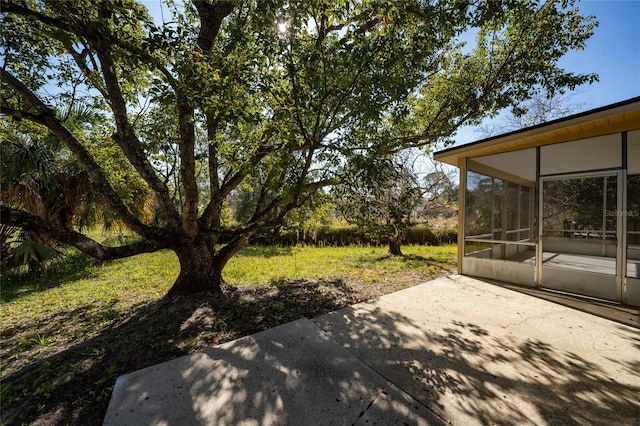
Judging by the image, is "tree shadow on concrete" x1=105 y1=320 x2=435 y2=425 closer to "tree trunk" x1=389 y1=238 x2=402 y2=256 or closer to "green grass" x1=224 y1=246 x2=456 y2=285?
"green grass" x1=224 y1=246 x2=456 y2=285

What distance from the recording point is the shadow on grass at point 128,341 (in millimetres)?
1897

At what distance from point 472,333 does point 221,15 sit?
5.70m

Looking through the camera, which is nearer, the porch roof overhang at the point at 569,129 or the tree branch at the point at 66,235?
the tree branch at the point at 66,235

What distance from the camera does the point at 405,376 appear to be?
219cm

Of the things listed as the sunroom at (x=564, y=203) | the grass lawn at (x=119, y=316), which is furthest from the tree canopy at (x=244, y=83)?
the sunroom at (x=564, y=203)

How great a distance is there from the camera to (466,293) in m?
4.52

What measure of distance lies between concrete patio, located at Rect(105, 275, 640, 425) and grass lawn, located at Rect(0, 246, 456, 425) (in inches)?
13.7

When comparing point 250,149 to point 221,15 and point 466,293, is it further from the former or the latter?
point 466,293

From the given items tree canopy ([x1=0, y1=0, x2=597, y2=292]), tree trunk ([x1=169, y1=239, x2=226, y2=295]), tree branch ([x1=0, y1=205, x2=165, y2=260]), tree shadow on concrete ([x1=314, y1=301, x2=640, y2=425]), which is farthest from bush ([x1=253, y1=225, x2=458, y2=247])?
tree shadow on concrete ([x1=314, y1=301, x2=640, y2=425])

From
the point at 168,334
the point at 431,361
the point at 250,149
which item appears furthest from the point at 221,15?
the point at 431,361

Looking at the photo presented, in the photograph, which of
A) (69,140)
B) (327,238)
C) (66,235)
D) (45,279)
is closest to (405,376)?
(66,235)

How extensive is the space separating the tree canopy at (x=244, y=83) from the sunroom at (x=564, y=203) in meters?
1.53

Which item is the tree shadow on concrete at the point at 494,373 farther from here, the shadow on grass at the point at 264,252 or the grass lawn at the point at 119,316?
the shadow on grass at the point at 264,252

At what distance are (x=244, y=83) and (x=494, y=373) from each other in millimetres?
4156
